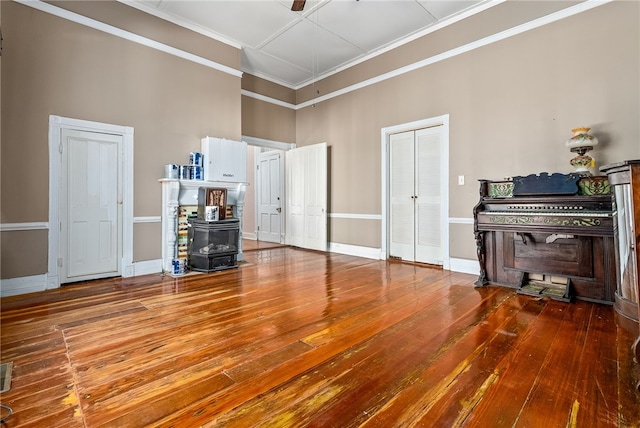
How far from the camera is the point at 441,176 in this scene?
4523 millimetres

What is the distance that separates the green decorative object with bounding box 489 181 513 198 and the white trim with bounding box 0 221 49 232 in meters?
5.28

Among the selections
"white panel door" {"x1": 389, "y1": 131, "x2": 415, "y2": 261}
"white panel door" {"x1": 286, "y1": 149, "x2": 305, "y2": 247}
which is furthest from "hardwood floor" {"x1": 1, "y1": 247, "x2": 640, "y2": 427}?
"white panel door" {"x1": 286, "y1": 149, "x2": 305, "y2": 247}

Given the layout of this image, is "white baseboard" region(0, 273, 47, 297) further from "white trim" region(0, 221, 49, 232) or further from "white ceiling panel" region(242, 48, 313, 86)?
"white ceiling panel" region(242, 48, 313, 86)

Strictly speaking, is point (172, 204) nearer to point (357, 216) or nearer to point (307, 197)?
point (307, 197)

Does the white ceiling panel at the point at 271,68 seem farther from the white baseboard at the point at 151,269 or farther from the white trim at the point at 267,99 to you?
the white baseboard at the point at 151,269

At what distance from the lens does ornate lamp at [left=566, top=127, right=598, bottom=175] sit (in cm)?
306

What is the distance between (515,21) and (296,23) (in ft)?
9.80

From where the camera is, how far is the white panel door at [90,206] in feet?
11.9

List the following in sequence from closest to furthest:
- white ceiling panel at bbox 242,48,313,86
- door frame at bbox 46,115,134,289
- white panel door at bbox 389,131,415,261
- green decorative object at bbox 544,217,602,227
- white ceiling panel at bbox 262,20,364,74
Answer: green decorative object at bbox 544,217,602,227 → door frame at bbox 46,115,134,289 → white ceiling panel at bbox 262,20,364,74 → white panel door at bbox 389,131,415,261 → white ceiling panel at bbox 242,48,313,86

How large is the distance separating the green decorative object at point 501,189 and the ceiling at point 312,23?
2501 millimetres

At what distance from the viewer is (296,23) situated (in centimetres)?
456

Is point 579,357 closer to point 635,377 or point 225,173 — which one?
point 635,377

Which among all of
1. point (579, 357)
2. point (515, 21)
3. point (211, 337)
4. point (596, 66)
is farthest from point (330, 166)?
point (579, 357)

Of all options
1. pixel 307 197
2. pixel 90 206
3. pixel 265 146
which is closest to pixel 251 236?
pixel 307 197
